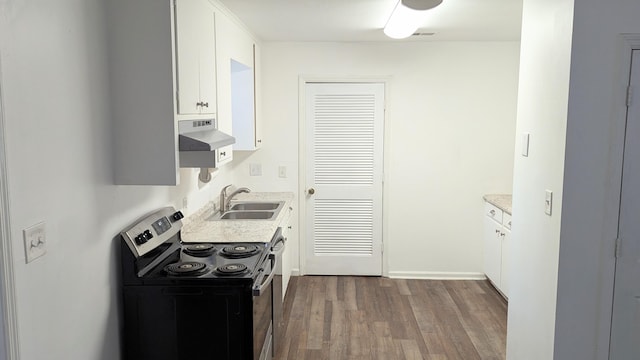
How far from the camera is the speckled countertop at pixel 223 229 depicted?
10.6 ft

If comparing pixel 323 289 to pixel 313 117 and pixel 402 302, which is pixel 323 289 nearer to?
pixel 402 302

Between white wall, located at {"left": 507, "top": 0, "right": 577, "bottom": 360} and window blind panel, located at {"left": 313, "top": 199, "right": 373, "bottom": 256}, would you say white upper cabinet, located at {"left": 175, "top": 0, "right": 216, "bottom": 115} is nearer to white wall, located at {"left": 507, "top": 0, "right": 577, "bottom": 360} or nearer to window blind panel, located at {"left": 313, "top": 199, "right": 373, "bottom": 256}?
white wall, located at {"left": 507, "top": 0, "right": 577, "bottom": 360}

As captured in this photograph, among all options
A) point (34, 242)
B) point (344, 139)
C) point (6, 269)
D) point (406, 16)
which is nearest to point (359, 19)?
point (406, 16)

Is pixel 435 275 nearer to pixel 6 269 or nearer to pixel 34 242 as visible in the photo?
pixel 34 242

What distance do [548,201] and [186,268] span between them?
1810 millimetres

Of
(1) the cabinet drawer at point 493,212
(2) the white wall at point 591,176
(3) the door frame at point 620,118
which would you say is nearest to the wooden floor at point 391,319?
(1) the cabinet drawer at point 493,212

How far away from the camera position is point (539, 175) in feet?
8.57

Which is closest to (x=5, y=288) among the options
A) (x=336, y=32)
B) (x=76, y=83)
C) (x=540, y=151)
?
(x=76, y=83)

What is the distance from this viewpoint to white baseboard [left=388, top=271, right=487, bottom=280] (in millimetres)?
Result: 5168

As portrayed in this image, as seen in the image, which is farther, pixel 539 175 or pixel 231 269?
pixel 539 175

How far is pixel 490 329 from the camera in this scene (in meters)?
3.96

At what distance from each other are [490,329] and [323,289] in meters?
1.58

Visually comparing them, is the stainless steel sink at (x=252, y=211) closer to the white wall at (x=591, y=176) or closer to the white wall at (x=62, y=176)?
the white wall at (x=62, y=176)

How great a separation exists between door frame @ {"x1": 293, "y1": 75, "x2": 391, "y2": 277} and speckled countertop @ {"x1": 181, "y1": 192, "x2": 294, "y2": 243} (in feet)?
3.07
